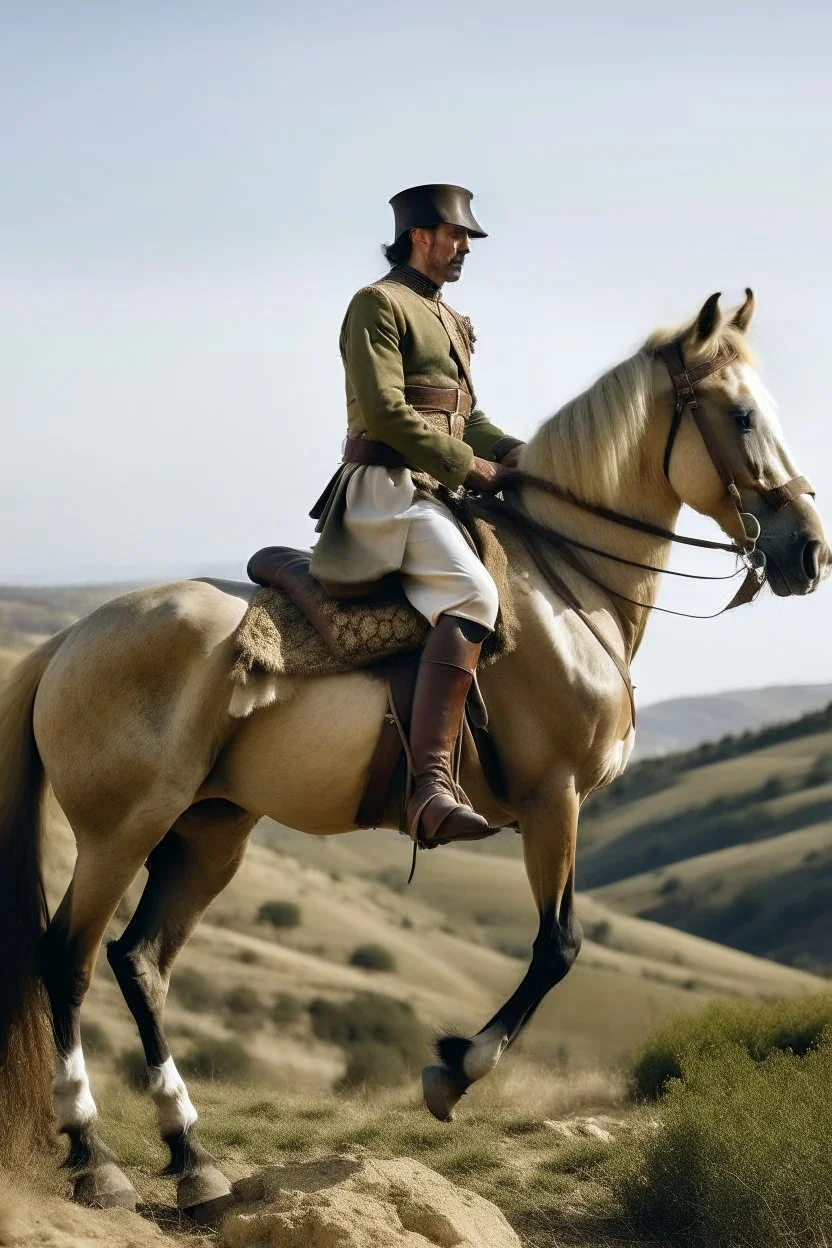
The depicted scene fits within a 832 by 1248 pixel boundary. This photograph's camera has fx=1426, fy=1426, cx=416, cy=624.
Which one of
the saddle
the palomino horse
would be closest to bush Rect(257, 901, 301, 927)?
the palomino horse

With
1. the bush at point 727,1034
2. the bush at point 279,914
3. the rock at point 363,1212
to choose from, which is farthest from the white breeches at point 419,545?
the bush at point 279,914

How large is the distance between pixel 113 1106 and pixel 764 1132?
4.45 m

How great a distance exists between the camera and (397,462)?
6.32 meters

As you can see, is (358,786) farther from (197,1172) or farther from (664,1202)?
(664,1202)

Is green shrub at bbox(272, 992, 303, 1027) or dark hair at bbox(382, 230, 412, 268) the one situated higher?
dark hair at bbox(382, 230, 412, 268)

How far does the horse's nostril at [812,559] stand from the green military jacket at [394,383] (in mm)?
1509

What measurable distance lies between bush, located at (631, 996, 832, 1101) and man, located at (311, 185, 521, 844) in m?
3.83

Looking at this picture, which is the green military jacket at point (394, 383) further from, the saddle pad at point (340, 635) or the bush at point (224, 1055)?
the bush at point (224, 1055)

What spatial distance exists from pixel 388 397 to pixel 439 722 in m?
1.40

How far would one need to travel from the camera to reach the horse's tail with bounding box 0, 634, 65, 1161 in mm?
6219

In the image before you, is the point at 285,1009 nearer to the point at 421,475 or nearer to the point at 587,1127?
the point at 587,1127

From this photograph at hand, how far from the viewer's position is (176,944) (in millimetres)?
6820

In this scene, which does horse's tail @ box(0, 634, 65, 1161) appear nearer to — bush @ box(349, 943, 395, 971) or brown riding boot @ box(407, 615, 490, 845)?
brown riding boot @ box(407, 615, 490, 845)

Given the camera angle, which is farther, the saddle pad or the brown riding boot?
the saddle pad
